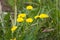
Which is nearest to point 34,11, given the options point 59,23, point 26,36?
point 59,23

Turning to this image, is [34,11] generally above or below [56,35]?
above

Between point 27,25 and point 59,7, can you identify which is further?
point 59,7

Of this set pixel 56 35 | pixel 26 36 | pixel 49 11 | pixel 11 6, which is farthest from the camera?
pixel 11 6

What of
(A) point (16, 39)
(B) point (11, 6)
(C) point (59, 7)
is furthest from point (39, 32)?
(B) point (11, 6)

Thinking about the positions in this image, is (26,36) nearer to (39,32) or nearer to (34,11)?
(39,32)

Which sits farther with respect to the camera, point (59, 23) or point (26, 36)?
point (59, 23)

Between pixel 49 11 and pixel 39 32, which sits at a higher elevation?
pixel 49 11

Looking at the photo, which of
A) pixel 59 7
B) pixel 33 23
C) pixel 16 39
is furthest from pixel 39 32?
pixel 59 7

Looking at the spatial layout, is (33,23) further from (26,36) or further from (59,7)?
(59,7)

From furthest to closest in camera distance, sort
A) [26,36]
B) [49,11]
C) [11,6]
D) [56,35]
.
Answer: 1. [11,6]
2. [49,11]
3. [56,35]
4. [26,36]
